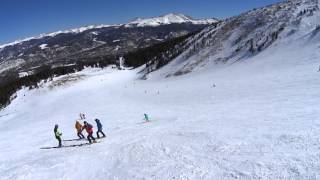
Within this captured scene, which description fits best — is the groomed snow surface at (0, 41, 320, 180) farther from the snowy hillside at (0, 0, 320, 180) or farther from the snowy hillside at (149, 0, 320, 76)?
the snowy hillside at (149, 0, 320, 76)

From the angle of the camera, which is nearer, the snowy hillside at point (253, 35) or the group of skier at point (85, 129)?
the group of skier at point (85, 129)

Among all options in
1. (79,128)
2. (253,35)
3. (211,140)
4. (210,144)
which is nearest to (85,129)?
(79,128)

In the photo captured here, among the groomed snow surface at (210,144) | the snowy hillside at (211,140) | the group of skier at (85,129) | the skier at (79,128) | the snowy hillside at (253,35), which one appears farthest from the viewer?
the snowy hillside at (253,35)

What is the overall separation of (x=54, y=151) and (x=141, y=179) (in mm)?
12286

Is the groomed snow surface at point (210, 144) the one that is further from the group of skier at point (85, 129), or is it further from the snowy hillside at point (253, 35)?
the snowy hillside at point (253, 35)

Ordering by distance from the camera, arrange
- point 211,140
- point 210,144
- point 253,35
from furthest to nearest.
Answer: point 253,35 → point 211,140 → point 210,144

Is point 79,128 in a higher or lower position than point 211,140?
lower

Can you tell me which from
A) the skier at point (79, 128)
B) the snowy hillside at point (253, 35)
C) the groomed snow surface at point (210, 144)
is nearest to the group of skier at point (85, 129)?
the skier at point (79, 128)

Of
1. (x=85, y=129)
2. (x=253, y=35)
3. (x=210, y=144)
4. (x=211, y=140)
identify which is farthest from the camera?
(x=253, y=35)

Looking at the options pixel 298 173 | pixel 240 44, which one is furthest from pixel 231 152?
pixel 240 44

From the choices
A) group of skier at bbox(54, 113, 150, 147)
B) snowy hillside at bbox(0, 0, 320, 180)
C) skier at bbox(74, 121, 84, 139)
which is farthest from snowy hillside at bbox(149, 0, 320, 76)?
skier at bbox(74, 121, 84, 139)

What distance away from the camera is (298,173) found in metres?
12.0

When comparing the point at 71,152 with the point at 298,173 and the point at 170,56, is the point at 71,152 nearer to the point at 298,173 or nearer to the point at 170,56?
the point at 298,173

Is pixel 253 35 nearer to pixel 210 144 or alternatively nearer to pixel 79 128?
pixel 79 128
